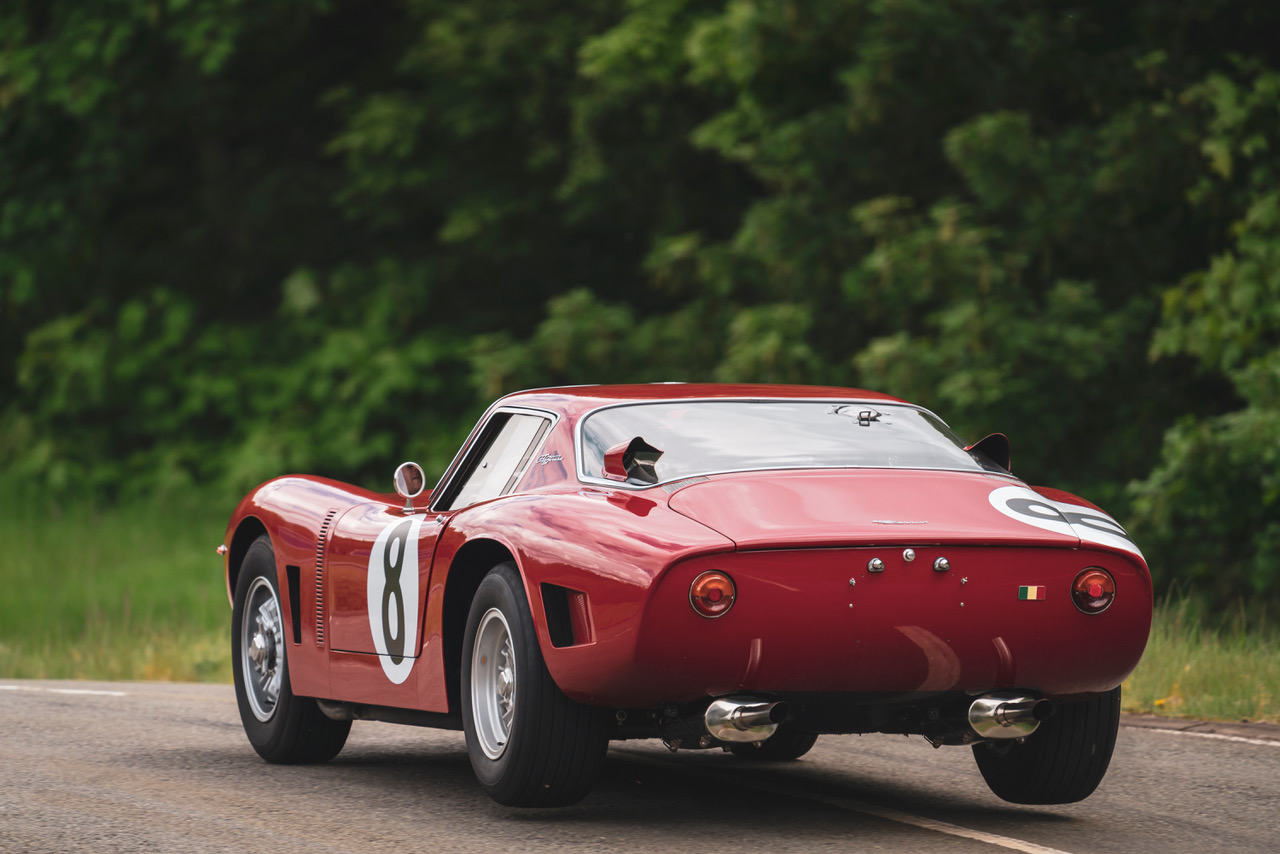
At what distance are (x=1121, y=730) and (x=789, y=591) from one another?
3.76 meters

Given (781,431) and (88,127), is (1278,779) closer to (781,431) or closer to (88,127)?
(781,431)

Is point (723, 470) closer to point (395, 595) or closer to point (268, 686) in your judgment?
point (395, 595)

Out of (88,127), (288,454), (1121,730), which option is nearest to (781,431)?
(1121,730)

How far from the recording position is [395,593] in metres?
7.00

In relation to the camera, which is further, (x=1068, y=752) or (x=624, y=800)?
(x=624, y=800)

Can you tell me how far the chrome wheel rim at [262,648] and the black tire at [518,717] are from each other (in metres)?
1.83

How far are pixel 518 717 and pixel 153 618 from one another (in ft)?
43.1

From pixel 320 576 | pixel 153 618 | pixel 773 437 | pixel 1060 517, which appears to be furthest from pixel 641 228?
pixel 1060 517

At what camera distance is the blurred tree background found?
16625mm

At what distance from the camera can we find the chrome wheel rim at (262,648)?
26.4 feet

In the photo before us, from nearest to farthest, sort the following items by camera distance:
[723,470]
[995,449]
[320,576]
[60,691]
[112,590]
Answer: [723,470]
[995,449]
[320,576]
[60,691]
[112,590]

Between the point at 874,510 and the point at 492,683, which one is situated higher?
the point at 874,510

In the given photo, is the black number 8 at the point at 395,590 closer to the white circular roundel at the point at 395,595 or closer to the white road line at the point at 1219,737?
the white circular roundel at the point at 395,595

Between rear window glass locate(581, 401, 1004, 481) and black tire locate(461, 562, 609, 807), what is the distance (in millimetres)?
574
